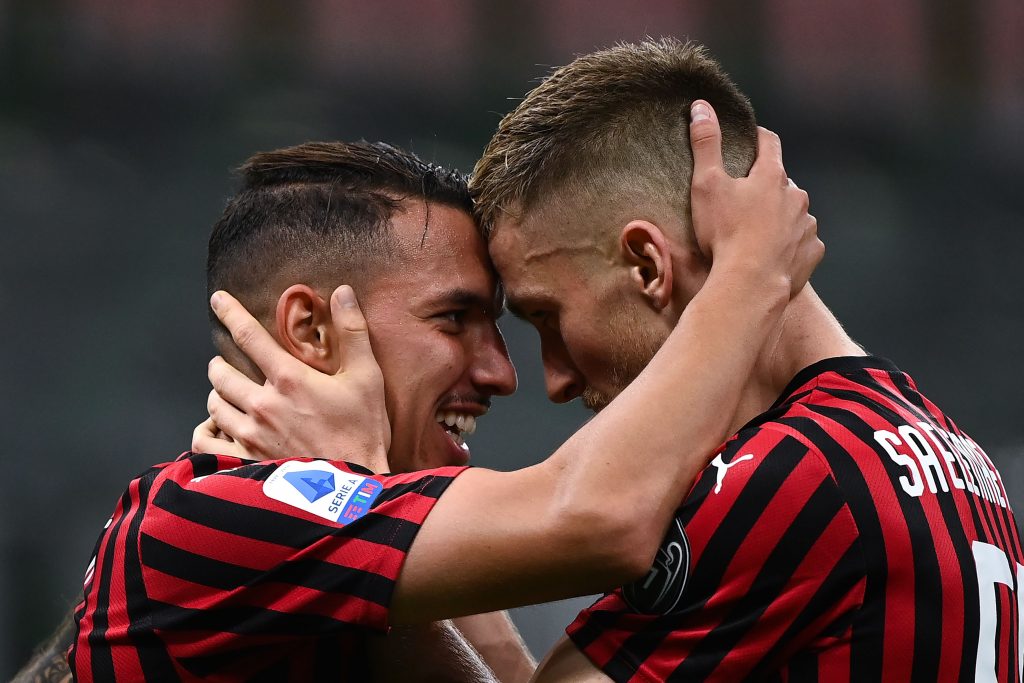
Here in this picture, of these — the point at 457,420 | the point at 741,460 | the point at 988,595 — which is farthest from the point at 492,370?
the point at 988,595

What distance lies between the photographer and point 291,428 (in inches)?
90.5

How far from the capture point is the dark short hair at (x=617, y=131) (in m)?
2.48

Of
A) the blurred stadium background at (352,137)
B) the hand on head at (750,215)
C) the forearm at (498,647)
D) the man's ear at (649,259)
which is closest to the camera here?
the hand on head at (750,215)

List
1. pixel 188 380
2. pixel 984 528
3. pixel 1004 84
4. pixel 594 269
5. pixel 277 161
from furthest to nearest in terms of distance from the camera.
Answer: pixel 1004 84 → pixel 188 380 → pixel 277 161 → pixel 594 269 → pixel 984 528

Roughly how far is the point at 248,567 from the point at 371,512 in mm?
232

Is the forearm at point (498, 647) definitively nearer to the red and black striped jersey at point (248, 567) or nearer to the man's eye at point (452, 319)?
the man's eye at point (452, 319)

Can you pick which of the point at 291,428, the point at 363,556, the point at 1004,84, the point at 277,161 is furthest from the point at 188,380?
the point at 1004,84

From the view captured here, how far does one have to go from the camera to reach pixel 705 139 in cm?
244

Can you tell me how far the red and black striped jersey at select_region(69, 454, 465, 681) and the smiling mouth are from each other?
615mm

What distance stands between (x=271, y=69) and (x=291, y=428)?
4.62 m

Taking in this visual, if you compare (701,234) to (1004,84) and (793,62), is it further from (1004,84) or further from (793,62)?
A: (1004,84)

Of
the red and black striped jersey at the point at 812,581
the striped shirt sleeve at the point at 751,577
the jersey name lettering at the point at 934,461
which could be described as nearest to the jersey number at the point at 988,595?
the red and black striped jersey at the point at 812,581

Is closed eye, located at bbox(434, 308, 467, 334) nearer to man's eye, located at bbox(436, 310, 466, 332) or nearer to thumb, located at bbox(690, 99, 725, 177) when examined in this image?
man's eye, located at bbox(436, 310, 466, 332)

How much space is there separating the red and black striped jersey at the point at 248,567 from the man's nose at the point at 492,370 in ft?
2.19
